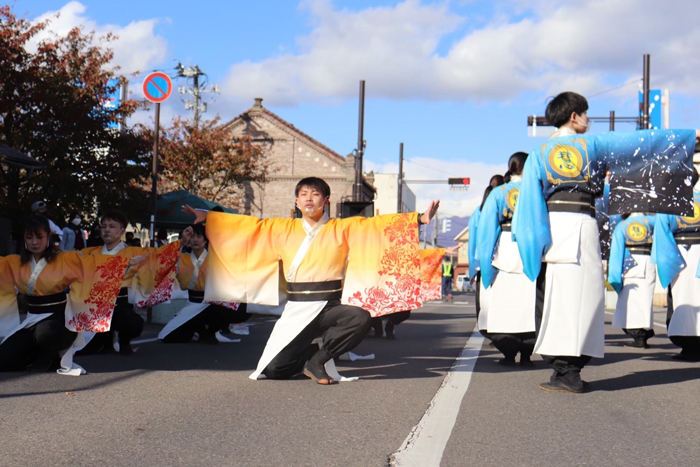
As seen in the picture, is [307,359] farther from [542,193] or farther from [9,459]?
[9,459]

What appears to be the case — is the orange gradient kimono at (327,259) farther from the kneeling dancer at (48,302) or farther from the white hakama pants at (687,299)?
the white hakama pants at (687,299)

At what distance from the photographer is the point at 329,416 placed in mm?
4242

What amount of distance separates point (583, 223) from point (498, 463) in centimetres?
236

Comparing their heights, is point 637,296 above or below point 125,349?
above

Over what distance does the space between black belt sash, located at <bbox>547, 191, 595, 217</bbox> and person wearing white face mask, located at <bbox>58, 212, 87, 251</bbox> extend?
28.6ft

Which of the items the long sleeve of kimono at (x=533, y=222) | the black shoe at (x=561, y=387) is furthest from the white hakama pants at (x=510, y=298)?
the long sleeve of kimono at (x=533, y=222)

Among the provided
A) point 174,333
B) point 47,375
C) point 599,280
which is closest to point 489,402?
point 599,280

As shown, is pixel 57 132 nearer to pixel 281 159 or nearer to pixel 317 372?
pixel 317 372

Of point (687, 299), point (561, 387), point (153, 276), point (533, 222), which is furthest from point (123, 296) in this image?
point (687, 299)

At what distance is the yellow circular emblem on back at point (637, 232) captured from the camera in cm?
886

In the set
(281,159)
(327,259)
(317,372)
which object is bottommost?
(317,372)

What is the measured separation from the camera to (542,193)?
5.24 meters

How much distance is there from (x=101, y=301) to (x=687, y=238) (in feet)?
18.6

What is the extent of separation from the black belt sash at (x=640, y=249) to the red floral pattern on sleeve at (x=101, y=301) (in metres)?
5.77
